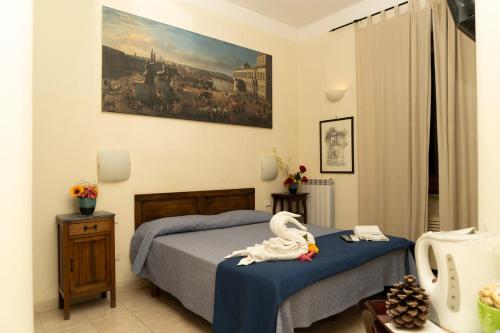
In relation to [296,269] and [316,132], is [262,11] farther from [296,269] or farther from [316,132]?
[296,269]

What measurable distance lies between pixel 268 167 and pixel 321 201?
86 cm

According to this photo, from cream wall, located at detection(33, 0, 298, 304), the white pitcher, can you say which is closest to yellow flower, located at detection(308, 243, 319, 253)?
the white pitcher

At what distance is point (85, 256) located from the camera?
112 inches

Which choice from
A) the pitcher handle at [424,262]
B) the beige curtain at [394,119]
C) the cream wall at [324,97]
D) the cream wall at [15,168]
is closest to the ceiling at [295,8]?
the cream wall at [324,97]

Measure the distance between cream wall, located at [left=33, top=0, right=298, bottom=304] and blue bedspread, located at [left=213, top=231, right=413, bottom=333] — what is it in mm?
1635

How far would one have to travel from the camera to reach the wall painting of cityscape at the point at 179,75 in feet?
11.0

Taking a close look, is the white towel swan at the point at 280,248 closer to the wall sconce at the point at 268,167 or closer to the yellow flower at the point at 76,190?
the yellow flower at the point at 76,190

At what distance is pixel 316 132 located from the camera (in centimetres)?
480

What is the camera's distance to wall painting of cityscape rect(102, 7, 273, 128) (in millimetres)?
3338

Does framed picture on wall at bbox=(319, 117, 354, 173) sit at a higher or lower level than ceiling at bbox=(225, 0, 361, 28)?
lower

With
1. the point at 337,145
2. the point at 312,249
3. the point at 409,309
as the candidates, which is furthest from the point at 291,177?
the point at 409,309

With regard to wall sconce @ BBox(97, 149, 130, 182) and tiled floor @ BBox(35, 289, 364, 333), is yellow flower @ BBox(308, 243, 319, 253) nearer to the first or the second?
tiled floor @ BBox(35, 289, 364, 333)

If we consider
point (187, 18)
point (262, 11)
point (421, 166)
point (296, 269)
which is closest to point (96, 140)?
point (187, 18)

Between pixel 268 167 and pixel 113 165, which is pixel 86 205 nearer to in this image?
pixel 113 165
